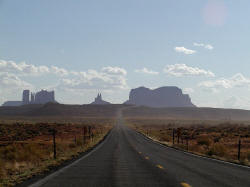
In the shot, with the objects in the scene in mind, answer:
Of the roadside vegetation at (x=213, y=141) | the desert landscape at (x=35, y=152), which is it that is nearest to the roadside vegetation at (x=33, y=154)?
the desert landscape at (x=35, y=152)

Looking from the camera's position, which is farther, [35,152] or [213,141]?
[213,141]

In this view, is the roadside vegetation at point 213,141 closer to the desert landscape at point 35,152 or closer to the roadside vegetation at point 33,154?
the desert landscape at point 35,152

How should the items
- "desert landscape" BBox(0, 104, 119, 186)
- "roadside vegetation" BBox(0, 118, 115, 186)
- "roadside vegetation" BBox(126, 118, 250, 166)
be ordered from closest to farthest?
"roadside vegetation" BBox(0, 118, 115, 186) < "desert landscape" BBox(0, 104, 119, 186) < "roadside vegetation" BBox(126, 118, 250, 166)

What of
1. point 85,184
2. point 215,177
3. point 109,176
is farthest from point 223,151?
point 85,184

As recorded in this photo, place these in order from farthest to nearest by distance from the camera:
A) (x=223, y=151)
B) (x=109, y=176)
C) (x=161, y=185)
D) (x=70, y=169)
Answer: (x=223, y=151) → (x=70, y=169) → (x=109, y=176) → (x=161, y=185)

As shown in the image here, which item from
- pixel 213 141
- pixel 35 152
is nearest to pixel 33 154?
pixel 35 152

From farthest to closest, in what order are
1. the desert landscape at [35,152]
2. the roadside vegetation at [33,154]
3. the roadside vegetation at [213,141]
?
1. the roadside vegetation at [213,141]
2. the desert landscape at [35,152]
3. the roadside vegetation at [33,154]

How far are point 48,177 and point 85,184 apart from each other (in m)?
2.20

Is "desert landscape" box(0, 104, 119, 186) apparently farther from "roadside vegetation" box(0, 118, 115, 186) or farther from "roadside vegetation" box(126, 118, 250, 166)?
"roadside vegetation" box(126, 118, 250, 166)

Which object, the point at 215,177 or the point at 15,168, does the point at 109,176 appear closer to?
Answer: the point at 215,177

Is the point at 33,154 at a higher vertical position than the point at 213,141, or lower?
higher

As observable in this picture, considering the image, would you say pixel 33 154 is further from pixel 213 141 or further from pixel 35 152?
A: pixel 213 141

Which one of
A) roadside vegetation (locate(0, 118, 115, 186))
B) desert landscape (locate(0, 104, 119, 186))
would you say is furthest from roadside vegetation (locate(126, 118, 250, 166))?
roadside vegetation (locate(0, 118, 115, 186))

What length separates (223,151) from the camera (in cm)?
2611
